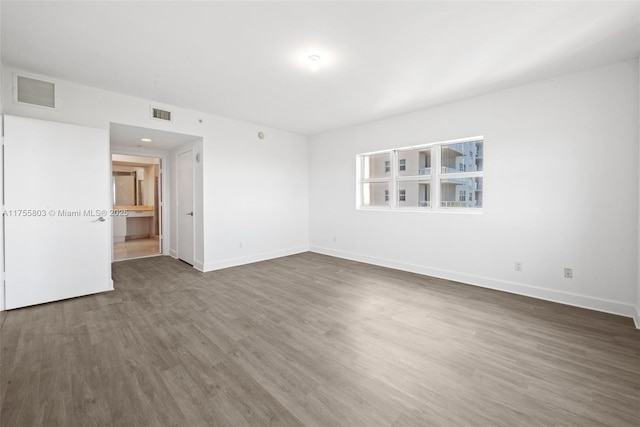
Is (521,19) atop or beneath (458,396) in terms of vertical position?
atop

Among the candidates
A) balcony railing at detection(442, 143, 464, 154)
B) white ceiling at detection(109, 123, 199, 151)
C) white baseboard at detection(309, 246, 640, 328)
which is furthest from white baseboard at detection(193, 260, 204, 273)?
balcony railing at detection(442, 143, 464, 154)

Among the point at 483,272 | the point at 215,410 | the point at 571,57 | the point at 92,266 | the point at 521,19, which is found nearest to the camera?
the point at 215,410

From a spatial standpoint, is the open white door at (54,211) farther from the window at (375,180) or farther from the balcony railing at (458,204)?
the balcony railing at (458,204)

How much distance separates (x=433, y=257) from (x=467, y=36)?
9.85 feet

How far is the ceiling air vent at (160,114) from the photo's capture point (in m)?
3.94

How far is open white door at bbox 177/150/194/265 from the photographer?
→ 5004 millimetres

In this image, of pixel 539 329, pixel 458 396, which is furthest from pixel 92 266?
pixel 539 329

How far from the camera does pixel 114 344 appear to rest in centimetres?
230

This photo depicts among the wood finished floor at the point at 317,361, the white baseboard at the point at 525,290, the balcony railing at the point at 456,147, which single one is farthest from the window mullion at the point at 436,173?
the wood finished floor at the point at 317,361

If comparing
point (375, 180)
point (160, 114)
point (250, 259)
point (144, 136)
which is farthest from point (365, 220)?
point (144, 136)

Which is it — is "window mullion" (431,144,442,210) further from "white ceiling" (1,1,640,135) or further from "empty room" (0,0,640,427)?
"white ceiling" (1,1,640,135)

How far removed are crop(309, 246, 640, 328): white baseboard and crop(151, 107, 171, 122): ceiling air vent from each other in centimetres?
417

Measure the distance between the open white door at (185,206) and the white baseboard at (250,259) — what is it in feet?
2.06

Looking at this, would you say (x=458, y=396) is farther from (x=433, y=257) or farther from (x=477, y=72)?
(x=477, y=72)
